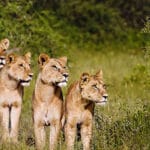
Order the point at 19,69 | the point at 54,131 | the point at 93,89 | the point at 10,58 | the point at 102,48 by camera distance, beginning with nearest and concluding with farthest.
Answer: the point at 93,89
the point at 54,131
the point at 19,69
the point at 10,58
the point at 102,48

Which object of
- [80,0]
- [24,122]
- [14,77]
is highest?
[80,0]

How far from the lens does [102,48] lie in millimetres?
23984

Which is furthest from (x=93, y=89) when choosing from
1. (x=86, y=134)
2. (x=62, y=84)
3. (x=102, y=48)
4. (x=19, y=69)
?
(x=102, y=48)

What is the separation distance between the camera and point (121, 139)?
8594 mm

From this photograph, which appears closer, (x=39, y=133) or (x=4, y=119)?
(x=39, y=133)

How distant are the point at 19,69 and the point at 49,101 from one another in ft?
1.87

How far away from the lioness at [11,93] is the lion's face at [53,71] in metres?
0.27

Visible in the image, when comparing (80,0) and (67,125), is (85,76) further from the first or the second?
(80,0)

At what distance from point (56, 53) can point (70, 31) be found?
9317mm

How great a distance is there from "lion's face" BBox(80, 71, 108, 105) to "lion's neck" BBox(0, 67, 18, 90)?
1.01 metres

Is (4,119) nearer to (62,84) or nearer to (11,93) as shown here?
(11,93)

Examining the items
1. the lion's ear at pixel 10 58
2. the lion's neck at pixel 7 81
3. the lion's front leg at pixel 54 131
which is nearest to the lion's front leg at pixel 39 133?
the lion's front leg at pixel 54 131

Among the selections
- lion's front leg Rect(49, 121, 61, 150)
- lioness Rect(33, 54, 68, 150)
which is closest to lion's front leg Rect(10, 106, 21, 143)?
lioness Rect(33, 54, 68, 150)

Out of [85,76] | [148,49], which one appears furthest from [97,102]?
[148,49]
